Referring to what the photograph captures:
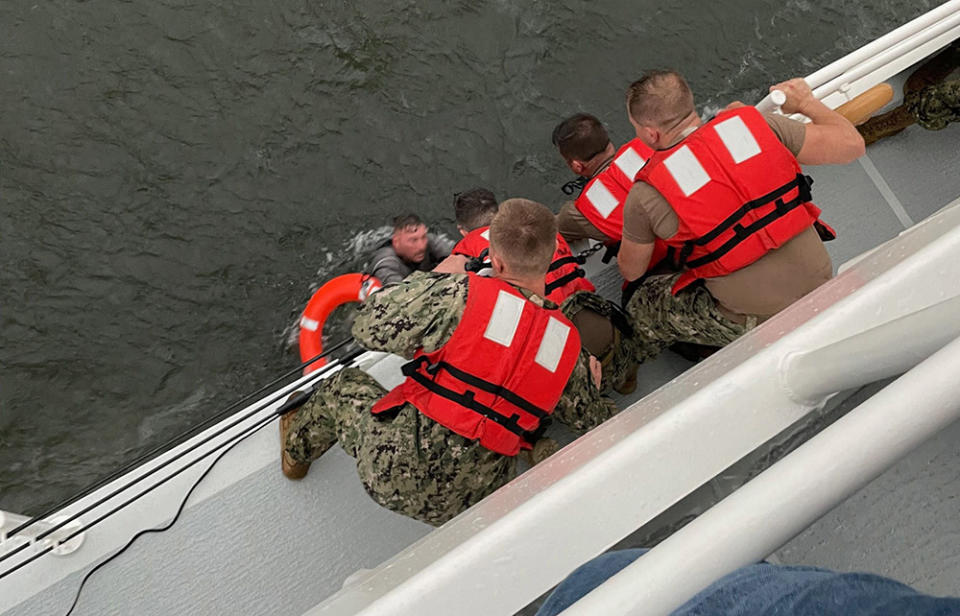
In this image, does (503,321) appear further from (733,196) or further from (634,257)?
(733,196)

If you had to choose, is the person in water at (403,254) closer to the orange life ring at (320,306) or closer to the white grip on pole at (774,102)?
the orange life ring at (320,306)

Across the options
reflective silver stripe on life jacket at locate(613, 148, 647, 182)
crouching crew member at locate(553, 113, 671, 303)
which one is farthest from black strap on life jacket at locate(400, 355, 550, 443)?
reflective silver stripe on life jacket at locate(613, 148, 647, 182)

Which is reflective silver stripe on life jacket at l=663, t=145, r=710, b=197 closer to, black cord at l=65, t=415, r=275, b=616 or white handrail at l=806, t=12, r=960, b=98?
white handrail at l=806, t=12, r=960, b=98

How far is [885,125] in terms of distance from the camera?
3262 millimetres

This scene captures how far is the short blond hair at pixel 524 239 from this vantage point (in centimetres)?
207

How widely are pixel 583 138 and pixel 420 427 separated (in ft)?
4.18

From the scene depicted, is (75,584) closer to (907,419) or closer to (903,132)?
(907,419)

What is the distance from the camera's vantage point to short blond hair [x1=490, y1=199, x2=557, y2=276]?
207 cm

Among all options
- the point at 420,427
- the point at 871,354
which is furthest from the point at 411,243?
the point at 871,354

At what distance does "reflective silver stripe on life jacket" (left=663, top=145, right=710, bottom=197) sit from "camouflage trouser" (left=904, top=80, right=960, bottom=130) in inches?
58.1

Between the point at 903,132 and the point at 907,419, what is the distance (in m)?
3.05

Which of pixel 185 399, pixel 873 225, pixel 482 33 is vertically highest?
pixel 482 33

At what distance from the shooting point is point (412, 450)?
6.97 feet

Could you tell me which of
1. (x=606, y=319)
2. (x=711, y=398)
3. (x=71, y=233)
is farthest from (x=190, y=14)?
(x=711, y=398)
